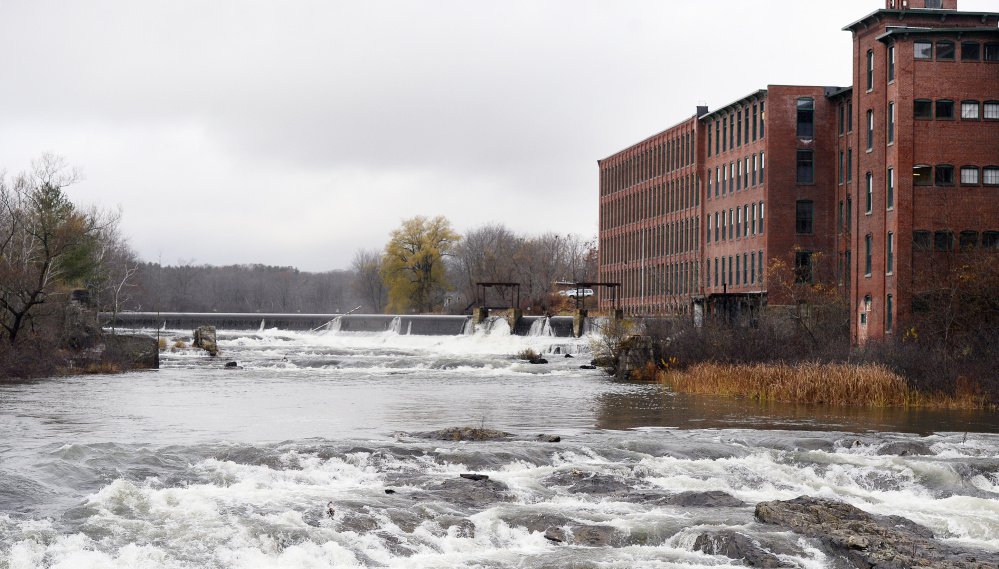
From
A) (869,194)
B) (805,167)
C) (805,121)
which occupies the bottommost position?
(869,194)

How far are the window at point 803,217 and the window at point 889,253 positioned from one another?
27.2m

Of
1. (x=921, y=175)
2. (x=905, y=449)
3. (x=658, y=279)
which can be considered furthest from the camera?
(x=658, y=279)

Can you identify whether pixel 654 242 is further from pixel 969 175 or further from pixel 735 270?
pixel 969 175

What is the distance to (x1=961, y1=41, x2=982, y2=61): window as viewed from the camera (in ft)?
180

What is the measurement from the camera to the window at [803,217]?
83188 millimetres

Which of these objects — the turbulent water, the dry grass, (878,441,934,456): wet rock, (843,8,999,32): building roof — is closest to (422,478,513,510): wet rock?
the turbulent water

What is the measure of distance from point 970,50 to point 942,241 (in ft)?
30.2

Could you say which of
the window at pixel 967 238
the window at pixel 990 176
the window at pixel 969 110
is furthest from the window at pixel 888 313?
the window at pixel 969 110

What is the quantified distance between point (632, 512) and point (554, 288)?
114m

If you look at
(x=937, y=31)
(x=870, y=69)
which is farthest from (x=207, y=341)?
(x=937, y=31)

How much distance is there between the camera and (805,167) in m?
83.4

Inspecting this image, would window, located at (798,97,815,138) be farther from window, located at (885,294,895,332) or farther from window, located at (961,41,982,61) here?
window, located at (885,294,895,332)

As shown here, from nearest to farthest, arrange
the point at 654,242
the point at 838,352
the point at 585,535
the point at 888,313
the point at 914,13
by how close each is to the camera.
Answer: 1. the point at 585,535
2. the point at 838,352
3. the point at 888,313
4. the point at 914,13
5. the point at 654,242

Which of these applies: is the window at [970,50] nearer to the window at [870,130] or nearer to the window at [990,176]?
the window at [990,176]
